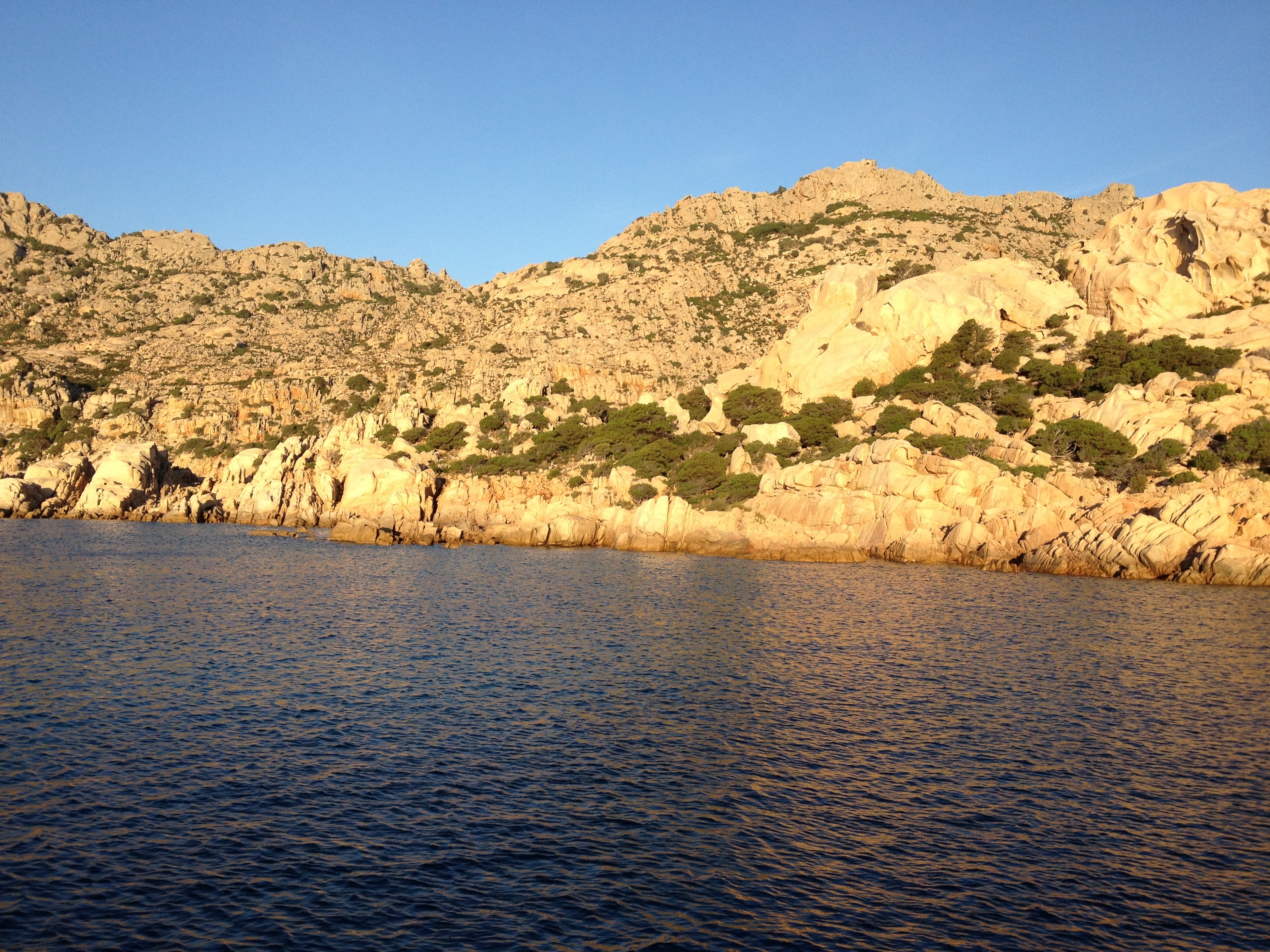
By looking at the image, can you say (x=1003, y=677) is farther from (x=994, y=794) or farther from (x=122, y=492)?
(x=122, y=492)

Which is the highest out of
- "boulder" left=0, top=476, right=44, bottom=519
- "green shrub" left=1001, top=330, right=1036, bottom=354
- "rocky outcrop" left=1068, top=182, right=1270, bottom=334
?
"rocky outcrop" left=1068, top=182, right=1270, bottom=334

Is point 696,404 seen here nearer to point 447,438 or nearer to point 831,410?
point 831,410

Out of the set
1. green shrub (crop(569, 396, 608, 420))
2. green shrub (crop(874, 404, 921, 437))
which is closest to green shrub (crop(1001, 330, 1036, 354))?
green shrub (crop(874, 404, 921, 437))

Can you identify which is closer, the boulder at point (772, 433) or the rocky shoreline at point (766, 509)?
the rocky shoreline at point (766, 509)

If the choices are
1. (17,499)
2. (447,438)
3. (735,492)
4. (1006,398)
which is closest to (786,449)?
(735,492)

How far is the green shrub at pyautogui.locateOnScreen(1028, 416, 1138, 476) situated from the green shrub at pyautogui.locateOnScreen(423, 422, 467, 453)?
233ft

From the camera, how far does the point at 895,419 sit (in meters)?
84.7

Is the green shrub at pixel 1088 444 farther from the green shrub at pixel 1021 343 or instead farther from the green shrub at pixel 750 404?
the green shrub at pixel 750 404

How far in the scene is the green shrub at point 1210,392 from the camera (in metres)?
74.8

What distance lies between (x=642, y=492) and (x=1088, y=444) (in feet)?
144

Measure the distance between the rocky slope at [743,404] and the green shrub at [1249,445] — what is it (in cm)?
27

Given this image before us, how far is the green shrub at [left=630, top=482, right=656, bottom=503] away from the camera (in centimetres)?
8819

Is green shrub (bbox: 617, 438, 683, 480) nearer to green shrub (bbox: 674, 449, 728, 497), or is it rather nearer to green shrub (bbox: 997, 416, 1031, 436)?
green shrub (bbox: 674, 449, 728, 497)

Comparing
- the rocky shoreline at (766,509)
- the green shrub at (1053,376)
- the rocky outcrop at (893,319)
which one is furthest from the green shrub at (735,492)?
the green shrub at (1053,376)
